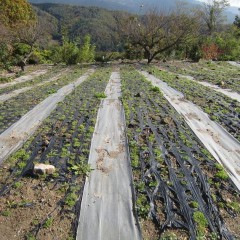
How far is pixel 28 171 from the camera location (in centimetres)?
287

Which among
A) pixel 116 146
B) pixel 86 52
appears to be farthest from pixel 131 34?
pixel 116 146

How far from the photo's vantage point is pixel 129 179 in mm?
2738

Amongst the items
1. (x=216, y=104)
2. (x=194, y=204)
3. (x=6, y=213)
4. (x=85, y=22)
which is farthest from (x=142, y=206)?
(x=85, y=22)

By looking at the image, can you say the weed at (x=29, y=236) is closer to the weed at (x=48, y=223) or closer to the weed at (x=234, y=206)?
the weed at (x=48, y=223)

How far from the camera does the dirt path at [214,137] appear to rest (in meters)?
3.06

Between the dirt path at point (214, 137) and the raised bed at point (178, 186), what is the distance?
0.12 metres

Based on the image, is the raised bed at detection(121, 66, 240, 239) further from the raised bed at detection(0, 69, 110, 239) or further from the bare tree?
the bare tree

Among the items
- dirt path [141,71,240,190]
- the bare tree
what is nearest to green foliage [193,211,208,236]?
dirt path [141,71,240,190]

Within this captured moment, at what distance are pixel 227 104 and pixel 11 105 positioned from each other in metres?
4.43

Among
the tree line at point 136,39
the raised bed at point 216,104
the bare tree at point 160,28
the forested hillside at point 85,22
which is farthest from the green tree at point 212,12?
the forested hillside at point 85,22

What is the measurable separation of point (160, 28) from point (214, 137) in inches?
403

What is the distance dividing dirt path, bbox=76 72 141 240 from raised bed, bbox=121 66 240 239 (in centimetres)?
10

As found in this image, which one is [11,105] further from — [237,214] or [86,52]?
[86,52]

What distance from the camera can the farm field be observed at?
7.09ft
